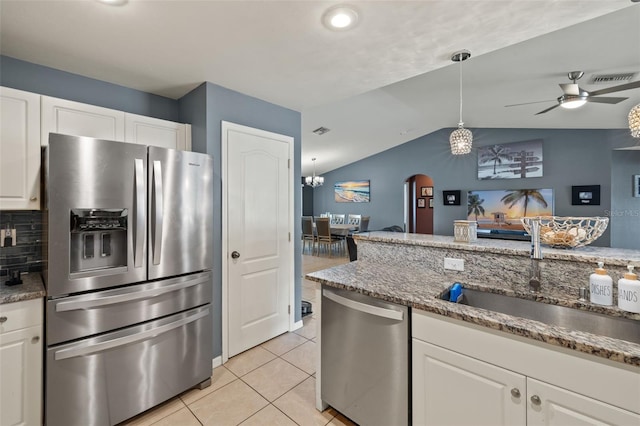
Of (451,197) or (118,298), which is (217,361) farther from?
A: (451,197)

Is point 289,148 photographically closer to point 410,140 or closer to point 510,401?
point 510,401

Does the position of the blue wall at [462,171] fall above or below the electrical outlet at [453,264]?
above

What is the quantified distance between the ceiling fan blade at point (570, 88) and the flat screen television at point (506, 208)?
353 cm

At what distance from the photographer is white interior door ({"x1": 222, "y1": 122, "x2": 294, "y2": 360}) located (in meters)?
2.50

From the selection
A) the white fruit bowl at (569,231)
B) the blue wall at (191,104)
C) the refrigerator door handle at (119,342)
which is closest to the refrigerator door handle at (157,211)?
the refrigerator door handle at (119,342)

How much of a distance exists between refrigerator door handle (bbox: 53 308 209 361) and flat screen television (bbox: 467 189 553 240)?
6.31 meters

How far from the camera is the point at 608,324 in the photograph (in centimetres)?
124

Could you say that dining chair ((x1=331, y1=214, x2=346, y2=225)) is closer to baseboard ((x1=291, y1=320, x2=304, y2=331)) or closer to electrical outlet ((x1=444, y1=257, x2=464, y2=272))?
baseboard ((x1=291, y1=320, x2=304, y2=331))

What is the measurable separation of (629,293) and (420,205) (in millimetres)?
8340

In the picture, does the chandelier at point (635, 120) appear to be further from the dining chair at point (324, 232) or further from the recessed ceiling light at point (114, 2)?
the dining chair at point (324, 232)

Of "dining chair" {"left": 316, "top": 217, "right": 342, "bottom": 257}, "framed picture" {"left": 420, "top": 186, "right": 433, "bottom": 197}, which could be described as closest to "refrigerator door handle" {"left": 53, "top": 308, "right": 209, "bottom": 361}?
"dining chair" {"left": 316, "top": 217, "right": 342, "bottom": 257}

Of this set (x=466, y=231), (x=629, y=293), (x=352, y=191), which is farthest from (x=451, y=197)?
(x=629, y=293)

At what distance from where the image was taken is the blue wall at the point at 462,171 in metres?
5.27

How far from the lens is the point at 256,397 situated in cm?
199
